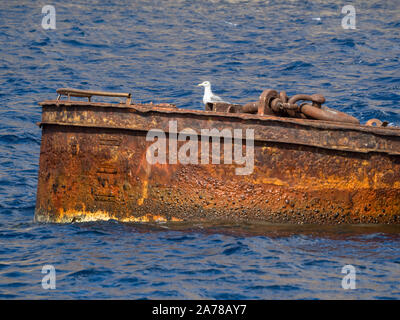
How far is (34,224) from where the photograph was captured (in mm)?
7621

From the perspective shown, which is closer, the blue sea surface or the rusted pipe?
the blue sea surface

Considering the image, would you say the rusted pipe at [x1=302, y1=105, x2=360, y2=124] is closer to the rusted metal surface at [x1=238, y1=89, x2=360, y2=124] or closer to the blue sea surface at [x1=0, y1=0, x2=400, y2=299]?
the rusted metal surface at [x1=238, y1=89, x2=360, y2=124]

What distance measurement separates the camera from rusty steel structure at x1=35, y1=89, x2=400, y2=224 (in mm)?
6758

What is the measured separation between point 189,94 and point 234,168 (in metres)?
10.4

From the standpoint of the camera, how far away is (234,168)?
22.7 feet

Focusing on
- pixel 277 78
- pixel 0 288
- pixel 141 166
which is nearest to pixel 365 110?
pixel 277 78

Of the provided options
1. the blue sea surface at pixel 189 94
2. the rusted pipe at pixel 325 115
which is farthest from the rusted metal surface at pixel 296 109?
the blue sea surface at pixel 189 94

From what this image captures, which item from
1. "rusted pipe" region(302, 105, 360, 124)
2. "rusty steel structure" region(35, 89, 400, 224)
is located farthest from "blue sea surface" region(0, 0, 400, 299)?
"rusted pipe" region(302, 105, 360, 124)

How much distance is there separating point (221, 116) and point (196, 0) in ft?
90.4

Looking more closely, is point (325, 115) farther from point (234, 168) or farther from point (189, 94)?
point (189, 94)

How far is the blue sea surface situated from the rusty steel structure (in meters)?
0.20

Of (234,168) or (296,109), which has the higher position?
(296,109)

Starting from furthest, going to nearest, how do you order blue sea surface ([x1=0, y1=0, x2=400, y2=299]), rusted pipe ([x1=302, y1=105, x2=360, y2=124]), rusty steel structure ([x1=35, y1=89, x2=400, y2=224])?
rusted pipe ([x1=302, y1=105, x2=360, y2=124]), rusty steel structure ([x1=35, y1=89, x2=400, y2=224]), blue sea surface ([x1=0, y1=0, x2=400, y2=299])

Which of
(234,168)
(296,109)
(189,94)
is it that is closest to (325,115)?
(296,109)
